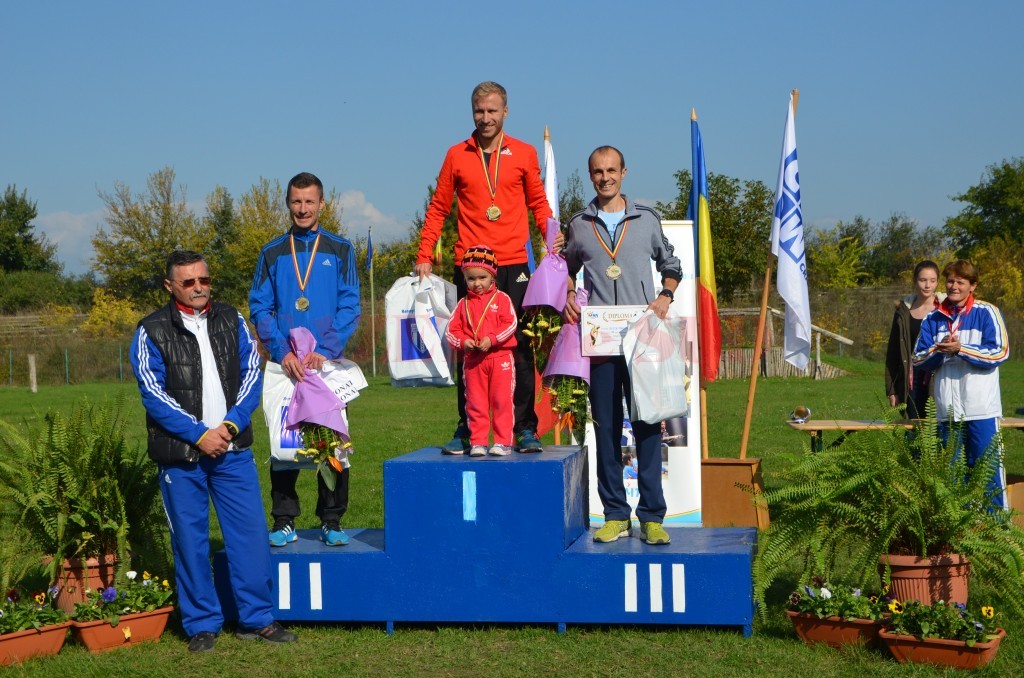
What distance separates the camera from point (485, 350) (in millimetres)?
5777

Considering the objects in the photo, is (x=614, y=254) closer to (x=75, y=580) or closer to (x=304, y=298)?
(x=304, y=298)

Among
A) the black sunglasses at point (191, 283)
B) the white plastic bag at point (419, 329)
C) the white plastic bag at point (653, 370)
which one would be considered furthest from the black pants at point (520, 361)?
the black sunglasses at point (191, 283)

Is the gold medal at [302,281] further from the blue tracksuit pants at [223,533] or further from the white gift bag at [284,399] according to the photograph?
the blue tracksuit pants at [223,533]

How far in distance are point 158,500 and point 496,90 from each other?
3074 mm

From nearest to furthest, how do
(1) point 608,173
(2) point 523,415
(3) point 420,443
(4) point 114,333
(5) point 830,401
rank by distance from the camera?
(1) point 608,173, (2) point 523,415, (3) point 420,443, (5) point 830,401, (4) point 114,333

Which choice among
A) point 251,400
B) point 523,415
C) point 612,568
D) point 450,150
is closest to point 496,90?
point 450,150

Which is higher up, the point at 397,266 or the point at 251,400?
the point at 397,266

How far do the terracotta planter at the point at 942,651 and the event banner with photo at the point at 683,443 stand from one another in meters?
3.33

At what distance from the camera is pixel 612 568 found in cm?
541

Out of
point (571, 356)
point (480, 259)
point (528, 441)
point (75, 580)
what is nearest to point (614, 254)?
point (571, 356)

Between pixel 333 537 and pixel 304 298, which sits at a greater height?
pixel 304 298

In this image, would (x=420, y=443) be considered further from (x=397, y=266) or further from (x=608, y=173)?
(x=397, y=266)

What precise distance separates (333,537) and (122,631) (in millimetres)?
1180

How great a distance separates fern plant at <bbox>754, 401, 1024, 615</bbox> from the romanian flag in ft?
10.8
